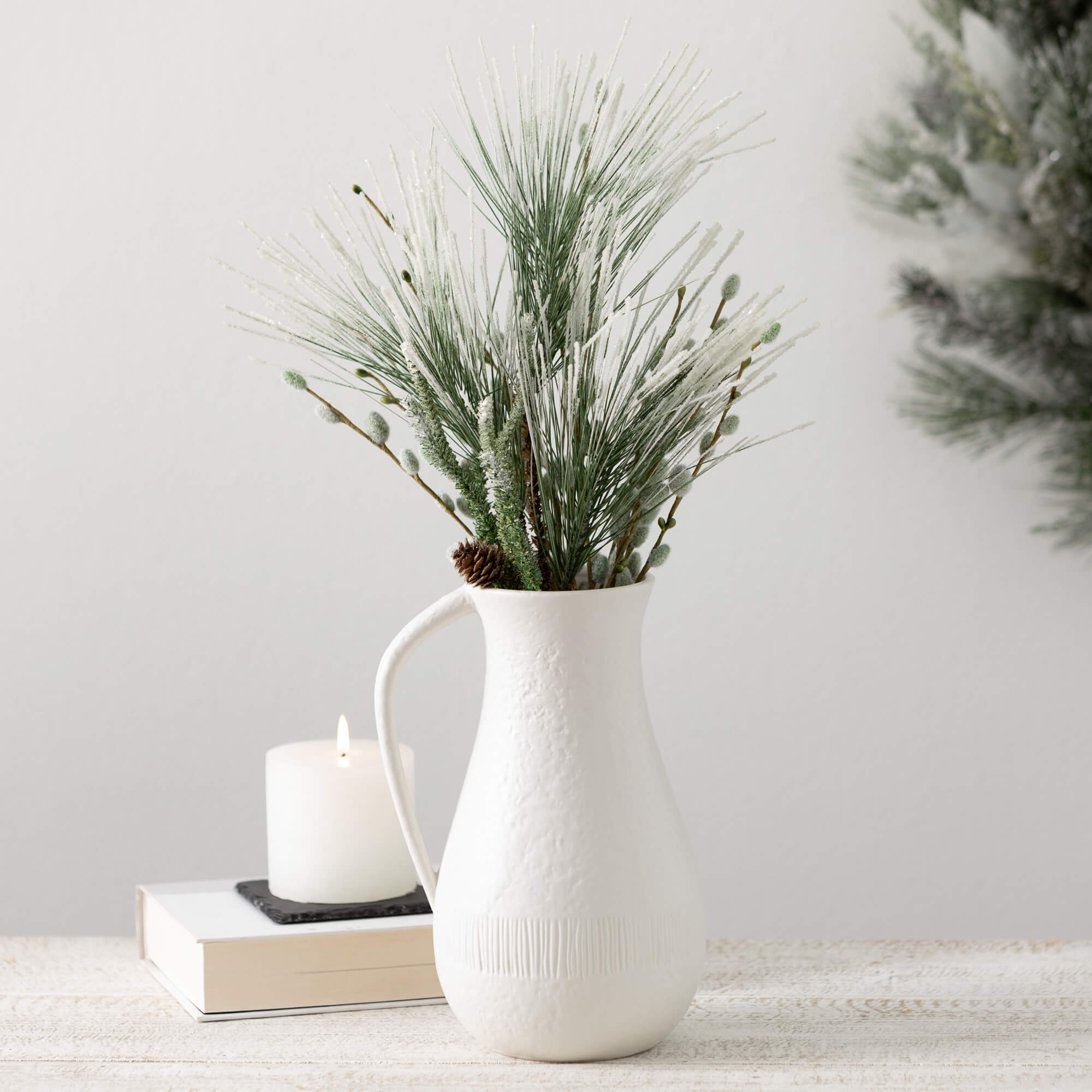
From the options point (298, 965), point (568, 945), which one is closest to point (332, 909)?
point (298, 965)

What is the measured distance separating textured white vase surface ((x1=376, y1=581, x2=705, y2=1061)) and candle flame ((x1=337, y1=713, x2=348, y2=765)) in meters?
0.12

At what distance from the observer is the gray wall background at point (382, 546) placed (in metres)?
1.38

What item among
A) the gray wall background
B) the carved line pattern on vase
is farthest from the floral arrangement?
the gray wall background

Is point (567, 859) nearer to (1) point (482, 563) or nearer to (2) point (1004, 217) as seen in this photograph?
(1) point (482, 563)

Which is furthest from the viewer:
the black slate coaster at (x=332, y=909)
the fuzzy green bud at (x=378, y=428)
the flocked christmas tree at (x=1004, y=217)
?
the flocked christmas tree at (x=1004, y=217)

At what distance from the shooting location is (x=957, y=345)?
1.43m

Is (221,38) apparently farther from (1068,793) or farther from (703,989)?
(1068,793)

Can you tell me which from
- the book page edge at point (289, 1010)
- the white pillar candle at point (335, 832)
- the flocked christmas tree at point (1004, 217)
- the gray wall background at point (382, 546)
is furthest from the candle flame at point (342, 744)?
the flocked christmas tree at point (1004, 217)

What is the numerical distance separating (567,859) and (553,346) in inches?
8.3

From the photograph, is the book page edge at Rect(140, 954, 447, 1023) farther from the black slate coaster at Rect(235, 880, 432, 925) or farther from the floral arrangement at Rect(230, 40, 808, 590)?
the floral arrangement at Rect(230, 40, 808, 590)

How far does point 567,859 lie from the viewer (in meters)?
0.55

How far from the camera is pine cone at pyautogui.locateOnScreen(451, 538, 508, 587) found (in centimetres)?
56

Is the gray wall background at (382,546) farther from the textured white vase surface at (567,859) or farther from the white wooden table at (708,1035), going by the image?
the textured white vase surface at (567,859)

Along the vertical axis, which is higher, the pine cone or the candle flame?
the pine cone
